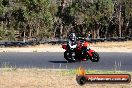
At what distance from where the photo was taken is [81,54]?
21.9m

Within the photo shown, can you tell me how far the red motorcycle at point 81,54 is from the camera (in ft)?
70.5

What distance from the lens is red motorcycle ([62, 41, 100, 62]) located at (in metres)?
21.5

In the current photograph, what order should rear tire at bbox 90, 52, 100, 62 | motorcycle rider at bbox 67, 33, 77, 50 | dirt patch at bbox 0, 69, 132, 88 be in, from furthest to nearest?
motorcycle rider at bbox 67, 33, 77, 50 < rear tire at bbox 90, 52, 100, 62 < dirt patch at bbox 0, 69, 132, 88

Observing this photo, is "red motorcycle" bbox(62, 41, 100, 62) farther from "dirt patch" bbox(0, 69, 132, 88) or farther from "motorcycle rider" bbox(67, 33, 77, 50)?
"dirt patch" bbox(0, 69, 132, 88)

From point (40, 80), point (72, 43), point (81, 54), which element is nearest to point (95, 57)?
point (81, 54)

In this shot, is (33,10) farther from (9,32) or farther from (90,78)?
(90,78)

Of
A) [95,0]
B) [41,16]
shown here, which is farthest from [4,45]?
[95,0]

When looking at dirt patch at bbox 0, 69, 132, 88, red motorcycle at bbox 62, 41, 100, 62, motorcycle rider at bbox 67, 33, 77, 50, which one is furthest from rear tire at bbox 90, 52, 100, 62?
dirt patch at bbox 0, 69, 132, 88

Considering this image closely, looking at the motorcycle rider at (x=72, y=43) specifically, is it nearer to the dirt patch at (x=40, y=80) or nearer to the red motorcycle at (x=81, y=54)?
the red motorcycle at (x=81, y=54)

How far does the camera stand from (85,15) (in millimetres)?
55219

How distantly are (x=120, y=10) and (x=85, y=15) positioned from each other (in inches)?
237

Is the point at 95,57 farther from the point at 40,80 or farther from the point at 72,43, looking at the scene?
the point at 40,80

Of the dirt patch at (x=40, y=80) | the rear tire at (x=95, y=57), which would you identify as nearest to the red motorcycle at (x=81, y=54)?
the rear tire at (x=95, y=57)

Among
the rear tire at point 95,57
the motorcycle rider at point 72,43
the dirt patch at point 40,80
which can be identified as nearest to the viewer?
the dirt patch at point 40,80
